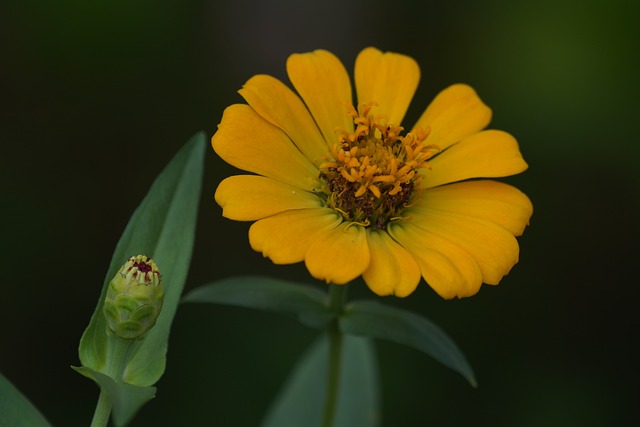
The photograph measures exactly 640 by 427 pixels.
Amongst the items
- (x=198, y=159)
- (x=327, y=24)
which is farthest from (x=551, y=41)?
(x=198, y=159)

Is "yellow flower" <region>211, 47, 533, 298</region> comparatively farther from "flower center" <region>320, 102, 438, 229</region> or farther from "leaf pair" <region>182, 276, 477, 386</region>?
"leaf pair" <region>182, 276, 477, 386</region>

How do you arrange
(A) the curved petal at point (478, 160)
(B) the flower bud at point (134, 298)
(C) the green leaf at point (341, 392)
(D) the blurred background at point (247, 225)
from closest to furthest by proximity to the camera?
(B) the flower bud at point (134, 298)
(A) the curved petal at point (478, 160)
(C) the green leaf at point (341, 392)
(D) the blurred background at point (247, 225)

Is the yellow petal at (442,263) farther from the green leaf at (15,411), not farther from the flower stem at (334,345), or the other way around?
the green leaf at (15,411)

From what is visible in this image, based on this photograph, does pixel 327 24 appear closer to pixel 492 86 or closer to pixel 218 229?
pixel 492 86

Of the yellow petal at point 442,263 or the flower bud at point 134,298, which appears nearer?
the flower bud at point 134,298

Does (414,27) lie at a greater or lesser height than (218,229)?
greater

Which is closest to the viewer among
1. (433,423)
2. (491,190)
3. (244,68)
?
(491,190)

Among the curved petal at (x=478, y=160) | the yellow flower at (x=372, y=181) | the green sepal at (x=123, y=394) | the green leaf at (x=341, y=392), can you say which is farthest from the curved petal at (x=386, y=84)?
the green sepal at (x=123, y=394)
